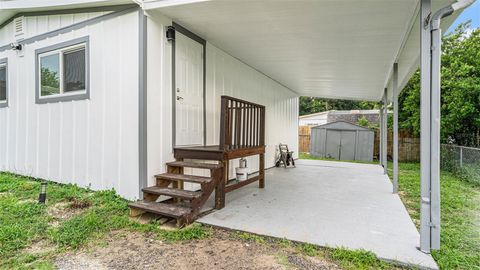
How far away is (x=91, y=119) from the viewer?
13.8 ft

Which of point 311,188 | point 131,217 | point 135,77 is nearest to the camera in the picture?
point 131,217

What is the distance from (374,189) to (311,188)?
3.99ft

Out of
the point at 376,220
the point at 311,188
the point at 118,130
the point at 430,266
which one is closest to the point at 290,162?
the point at 311,188

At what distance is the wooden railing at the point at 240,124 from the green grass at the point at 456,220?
264 cm

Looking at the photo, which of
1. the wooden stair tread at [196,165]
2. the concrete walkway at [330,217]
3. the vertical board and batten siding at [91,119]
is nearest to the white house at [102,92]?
the vertical board and batten siding at [91,119]

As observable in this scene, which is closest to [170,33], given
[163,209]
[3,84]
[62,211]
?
[163,209]

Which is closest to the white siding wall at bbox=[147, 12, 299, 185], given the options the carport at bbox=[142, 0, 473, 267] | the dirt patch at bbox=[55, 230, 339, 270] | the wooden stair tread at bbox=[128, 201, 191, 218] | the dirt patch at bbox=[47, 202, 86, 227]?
the carport at bbox=[142, 0, 473, 267]

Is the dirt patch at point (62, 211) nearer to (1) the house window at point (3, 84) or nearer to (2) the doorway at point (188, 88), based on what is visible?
(2) the doorway at point (188, 88)

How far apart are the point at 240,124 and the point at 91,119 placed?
2308 millimetres

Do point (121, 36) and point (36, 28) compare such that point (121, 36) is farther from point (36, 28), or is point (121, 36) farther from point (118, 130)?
point (36, 28)

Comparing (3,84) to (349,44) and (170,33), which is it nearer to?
(170,33)

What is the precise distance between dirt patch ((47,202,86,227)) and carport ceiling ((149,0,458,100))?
9.19 feet

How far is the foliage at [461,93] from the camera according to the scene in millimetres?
9023

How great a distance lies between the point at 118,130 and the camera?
3.91 meters
